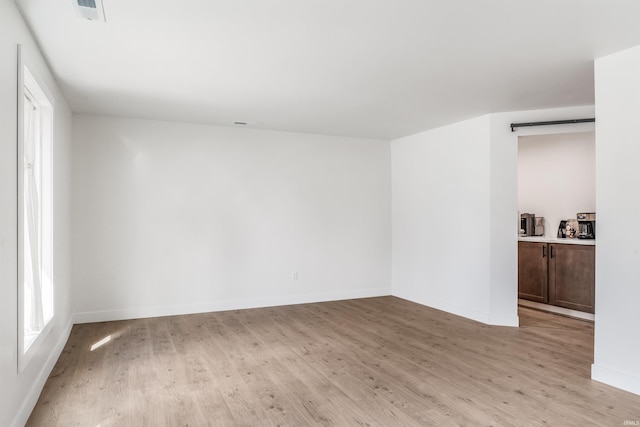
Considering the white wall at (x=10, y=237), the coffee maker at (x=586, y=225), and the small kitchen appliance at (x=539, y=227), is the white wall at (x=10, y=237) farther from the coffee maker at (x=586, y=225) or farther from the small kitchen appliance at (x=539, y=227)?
the small kitchen appliance at (x=539, y=227)

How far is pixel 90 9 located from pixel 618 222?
3.92 meters

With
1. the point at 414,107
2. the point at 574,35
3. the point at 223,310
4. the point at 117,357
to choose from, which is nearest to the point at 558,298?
the point at 414,107

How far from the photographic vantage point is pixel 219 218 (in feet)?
18.2

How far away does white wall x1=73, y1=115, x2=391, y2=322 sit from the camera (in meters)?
4.98

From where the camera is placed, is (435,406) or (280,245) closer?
(435,406)

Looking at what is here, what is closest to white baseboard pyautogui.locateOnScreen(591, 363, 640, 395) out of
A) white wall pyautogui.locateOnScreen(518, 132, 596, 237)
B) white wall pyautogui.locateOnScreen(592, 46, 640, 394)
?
white wall pyautogui.locateOnScreen(592, 46, 640, 394)

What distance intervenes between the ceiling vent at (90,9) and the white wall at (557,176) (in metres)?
5.95

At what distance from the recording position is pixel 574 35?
271cm

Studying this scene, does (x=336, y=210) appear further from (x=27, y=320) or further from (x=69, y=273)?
(x=27, y=320)

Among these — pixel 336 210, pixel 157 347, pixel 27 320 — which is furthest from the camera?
pixel 336 210

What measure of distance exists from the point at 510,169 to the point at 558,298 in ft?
6.45

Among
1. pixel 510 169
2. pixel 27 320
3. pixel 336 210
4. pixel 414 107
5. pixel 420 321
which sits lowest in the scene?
pixel 420 321

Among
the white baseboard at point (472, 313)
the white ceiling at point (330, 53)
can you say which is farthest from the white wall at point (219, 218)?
the white baseboard at point (472, 313)

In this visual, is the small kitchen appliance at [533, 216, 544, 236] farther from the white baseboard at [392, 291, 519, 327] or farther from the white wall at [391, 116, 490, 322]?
the white baseboard at [392, 291, 519, 327]
